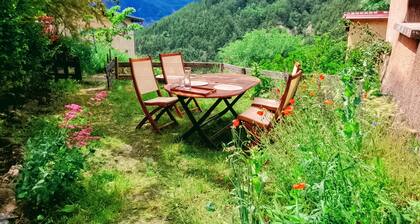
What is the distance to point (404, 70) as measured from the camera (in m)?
5.38

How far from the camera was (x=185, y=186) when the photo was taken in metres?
4.11

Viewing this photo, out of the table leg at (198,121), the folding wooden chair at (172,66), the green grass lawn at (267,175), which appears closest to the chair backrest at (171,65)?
the folding wooden chair at (172,66)

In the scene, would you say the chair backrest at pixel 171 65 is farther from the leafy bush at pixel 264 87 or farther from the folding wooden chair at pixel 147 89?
the leafy bush at pixel 264 87

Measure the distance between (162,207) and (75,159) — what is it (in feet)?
3.58

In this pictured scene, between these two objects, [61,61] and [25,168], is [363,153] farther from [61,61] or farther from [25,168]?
[61,61]

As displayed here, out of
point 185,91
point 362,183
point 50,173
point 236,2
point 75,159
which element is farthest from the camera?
point 236,2

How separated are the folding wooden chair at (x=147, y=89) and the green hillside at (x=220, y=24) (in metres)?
38.9

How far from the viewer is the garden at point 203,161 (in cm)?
226

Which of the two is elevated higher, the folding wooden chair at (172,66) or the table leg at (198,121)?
the folding wooden chair at (172,66)

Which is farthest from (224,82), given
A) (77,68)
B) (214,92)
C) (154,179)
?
(77,68)

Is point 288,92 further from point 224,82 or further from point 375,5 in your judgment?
point 375,5

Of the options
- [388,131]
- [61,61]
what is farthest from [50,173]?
[61,61]

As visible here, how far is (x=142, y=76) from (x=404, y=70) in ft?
14.7

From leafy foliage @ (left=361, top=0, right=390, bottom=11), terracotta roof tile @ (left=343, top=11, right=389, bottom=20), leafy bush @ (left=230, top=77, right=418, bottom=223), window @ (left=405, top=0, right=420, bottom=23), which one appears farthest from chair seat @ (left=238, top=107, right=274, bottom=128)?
leafy foliage @ (left=361, top=0, right=390, bottom=11)
